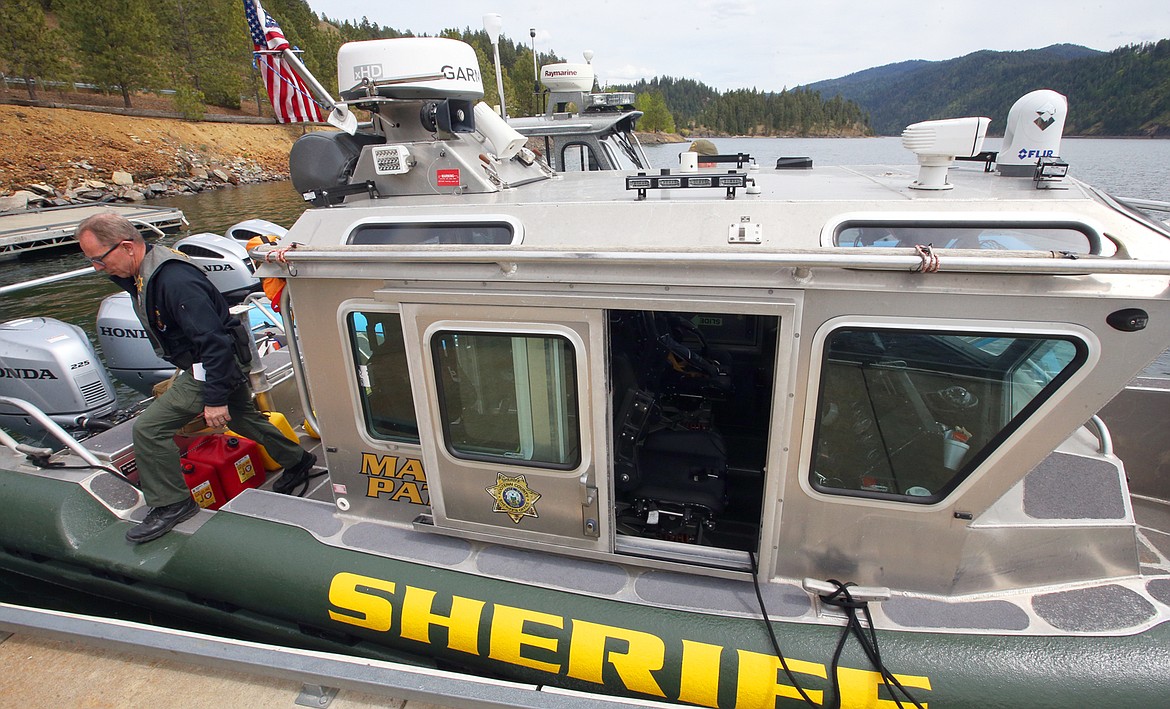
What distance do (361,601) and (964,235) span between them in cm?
270

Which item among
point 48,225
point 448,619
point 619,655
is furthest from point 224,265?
point 48,225

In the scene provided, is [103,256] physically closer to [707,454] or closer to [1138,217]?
[707,454]

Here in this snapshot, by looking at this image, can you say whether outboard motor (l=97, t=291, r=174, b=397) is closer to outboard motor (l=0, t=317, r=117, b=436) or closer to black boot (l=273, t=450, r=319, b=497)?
outboard motor (l=0, t=317, r=117, b=436)

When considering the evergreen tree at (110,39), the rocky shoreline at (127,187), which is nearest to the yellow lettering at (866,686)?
the rocky shoreline at (127,187)

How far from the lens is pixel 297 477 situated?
11.4 feet

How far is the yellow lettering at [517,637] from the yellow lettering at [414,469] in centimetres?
71

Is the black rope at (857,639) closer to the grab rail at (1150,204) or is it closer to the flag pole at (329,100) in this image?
the grab rail at (1150,204)

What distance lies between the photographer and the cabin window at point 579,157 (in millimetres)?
7020

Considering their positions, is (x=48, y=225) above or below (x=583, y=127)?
below

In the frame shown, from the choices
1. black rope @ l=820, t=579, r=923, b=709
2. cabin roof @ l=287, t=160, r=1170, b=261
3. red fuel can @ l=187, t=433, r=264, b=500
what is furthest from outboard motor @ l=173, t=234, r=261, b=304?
black rope @ l=820, t=579, r=923, b=709

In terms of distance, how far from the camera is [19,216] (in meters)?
18.6

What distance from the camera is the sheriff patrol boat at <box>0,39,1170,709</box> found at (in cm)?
184

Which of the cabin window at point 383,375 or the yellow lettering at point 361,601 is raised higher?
the cabin window at point 383,375

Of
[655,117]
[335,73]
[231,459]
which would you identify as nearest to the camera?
[231,459]
